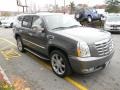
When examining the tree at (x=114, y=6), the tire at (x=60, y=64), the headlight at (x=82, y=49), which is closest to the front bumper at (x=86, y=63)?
the headlight at (x=82, y=49)

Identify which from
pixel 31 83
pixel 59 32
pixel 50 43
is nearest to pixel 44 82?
pixel 31 83

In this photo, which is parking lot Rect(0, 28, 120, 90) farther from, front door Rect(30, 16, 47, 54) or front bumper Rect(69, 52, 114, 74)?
front door Rect(30, 16, 47, 54)

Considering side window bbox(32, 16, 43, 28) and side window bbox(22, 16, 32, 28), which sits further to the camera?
side window bbox(22, 16, 32, 28)

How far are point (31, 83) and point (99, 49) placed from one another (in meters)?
2.05

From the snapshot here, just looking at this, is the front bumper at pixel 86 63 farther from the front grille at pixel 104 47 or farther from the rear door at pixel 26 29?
the rear door at pixel 26 29

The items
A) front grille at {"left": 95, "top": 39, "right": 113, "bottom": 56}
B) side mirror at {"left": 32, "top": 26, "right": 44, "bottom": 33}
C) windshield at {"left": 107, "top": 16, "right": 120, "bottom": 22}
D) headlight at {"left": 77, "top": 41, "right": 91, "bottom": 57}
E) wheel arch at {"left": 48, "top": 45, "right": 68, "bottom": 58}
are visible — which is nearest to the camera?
headlight at {"left": 77, "top": 41, "right": 91, "bottom": 57}

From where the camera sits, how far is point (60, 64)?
5109 millimetres

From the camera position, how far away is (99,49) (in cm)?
454

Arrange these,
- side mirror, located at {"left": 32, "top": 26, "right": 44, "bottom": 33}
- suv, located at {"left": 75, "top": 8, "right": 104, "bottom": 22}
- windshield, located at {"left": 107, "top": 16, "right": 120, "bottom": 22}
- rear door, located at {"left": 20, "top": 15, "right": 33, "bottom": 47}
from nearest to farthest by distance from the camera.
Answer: side mirror, located at {"left": 32, "top": 26, "right": 44, "bottom": 33} → rear door, located at {"left": 20, "top": 15, "right": 33, "bottom": 47} → windshield, located at {"left": 107, "top": 16, "right": 120, "bottom": 22} → suv, located at {"left": 75, "top": 8, "right": 104, "bottom": 22}

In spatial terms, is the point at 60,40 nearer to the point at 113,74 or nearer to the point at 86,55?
the point at 86,55

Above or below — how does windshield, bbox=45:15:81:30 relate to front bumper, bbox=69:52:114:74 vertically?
above

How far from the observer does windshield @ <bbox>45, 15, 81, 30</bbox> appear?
567 cm

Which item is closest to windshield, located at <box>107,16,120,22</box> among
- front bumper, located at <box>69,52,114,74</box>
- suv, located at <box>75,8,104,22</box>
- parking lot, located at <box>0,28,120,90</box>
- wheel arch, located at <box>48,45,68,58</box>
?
suv, located at <box>75,8,104,22</box>

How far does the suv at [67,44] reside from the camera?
4398 millimetres
